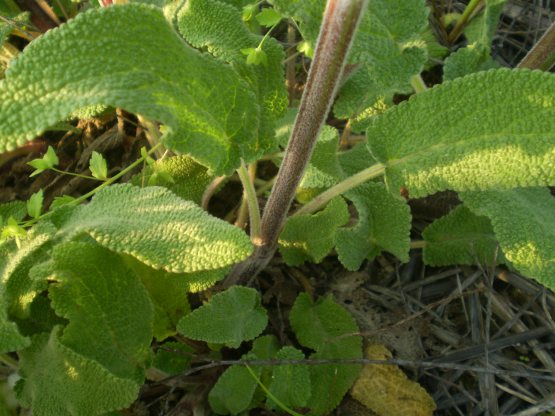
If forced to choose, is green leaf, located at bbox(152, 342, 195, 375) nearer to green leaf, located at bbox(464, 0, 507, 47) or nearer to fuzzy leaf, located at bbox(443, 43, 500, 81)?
fuzzy leaf, located at bbox(443, 43, 500, 81)

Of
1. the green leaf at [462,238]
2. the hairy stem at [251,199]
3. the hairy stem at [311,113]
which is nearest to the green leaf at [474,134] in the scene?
the hairy stem at [311,113]

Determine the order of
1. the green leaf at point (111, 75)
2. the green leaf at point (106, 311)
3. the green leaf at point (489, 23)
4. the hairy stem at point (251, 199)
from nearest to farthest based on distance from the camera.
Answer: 1. the green leaf at point (111, 75)
2. the green leaf at point (106, 311)
3. the hairy stem at point (251, 199)
4. the green leaf at point (489, 23)

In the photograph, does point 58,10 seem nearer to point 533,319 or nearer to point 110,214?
point 110,214

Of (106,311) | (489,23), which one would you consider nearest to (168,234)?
(106,311)

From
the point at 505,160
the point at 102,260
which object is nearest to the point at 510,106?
the point at 505,160

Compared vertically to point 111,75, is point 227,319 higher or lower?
lower

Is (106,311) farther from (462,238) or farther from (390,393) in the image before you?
(462,238)

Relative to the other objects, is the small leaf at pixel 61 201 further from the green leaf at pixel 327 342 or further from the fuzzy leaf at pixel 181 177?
the green leaf at pixel 327 342
